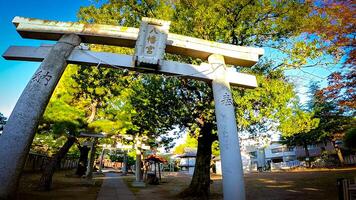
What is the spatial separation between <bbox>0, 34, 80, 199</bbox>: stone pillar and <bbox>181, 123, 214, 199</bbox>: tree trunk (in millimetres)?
7787

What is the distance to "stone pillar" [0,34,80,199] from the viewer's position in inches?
181

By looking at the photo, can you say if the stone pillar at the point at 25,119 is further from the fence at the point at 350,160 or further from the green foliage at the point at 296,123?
the fence at the point at 350,160

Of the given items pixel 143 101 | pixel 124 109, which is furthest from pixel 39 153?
pixel 143 101

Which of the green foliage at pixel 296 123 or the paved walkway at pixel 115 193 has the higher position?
the green foliage at pixel 296 123

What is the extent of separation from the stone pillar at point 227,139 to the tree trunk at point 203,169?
621cm

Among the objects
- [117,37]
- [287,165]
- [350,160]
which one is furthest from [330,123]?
[117,37]

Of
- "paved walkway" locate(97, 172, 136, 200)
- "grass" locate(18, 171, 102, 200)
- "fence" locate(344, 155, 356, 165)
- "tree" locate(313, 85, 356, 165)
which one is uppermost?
"tree" locate(313, 85, 356, 165)

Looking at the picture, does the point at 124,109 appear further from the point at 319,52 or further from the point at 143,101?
the point at 319,52

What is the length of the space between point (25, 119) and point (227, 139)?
409 centimetres

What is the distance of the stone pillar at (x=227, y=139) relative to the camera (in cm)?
495

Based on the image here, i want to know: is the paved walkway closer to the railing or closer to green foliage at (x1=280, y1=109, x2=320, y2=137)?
green foliage at (x1=280, y1=109, x2=320, y2=137)

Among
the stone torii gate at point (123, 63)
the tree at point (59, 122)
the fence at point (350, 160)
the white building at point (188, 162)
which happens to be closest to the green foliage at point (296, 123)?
the stone torii gate at point (123, 63)

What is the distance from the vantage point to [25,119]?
16.0 feet

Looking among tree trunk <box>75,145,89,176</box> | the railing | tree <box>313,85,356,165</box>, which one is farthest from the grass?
tree <box>313,85,356,165</box>
